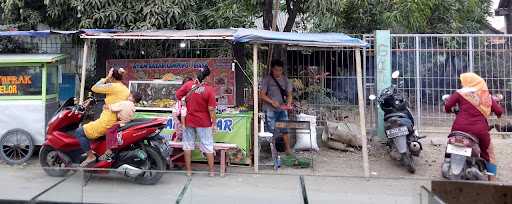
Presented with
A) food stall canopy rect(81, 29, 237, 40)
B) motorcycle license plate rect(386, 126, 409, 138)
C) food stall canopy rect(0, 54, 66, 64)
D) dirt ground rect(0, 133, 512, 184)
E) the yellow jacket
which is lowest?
dirt ground rect(0, 133, 512, 184)

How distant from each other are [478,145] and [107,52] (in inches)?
227

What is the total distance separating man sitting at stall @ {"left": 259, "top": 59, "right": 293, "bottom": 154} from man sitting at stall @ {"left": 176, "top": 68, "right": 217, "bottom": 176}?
125 cm

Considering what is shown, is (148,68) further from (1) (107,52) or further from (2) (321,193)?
(2) (321,193)

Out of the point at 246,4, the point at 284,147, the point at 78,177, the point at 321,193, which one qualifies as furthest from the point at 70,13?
the point at 321,193

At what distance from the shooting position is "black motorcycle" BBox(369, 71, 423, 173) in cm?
753

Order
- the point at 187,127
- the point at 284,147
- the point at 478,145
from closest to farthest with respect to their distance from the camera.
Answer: the point at 478,145 → the point at 187,127 → the point at 284,147

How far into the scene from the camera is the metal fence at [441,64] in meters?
9.45

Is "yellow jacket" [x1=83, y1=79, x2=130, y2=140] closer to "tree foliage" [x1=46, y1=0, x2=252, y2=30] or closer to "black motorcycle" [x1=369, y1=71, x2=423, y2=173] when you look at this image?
"tree foliage" [x1=46, y1=0, x2=252, y2=30]

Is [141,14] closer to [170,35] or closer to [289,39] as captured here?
[170,35]

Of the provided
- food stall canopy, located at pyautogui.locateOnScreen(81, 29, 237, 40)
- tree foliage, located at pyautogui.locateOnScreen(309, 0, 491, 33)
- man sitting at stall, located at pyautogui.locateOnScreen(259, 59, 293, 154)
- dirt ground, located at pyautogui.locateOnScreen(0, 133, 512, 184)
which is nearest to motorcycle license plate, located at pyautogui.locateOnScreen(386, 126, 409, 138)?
dirt ground, located at pyautogui.locateOnScreen(0, 133, 512, 184)

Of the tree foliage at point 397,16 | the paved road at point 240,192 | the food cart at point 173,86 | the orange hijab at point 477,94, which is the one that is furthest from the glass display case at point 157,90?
the paved road at point 240,192

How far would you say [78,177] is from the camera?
3.55m

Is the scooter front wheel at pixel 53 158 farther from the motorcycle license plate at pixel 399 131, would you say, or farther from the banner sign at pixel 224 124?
the motorcycle license plate at pixel 399 131

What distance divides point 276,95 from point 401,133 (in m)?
1.92
